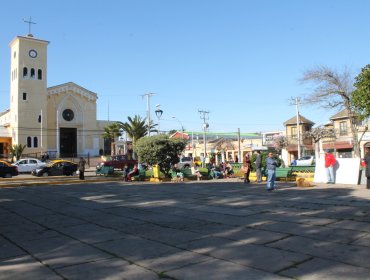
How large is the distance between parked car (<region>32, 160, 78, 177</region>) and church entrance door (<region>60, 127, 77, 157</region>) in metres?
30.5

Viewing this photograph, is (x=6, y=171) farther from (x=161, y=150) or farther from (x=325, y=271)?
(x=325, y=271)

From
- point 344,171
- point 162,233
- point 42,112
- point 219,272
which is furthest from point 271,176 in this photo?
point 42,112

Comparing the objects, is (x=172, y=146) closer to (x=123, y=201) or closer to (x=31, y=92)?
(x=123, y=201)

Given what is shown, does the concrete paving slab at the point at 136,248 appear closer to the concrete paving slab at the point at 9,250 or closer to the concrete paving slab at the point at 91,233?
the concrete paving slab at the point at 91,233

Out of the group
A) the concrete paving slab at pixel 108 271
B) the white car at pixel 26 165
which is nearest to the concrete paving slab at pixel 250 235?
the concrete paving slab at pixel 108 271

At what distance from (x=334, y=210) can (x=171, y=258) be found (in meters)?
5.27

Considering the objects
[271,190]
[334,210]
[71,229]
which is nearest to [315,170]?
[271,190]

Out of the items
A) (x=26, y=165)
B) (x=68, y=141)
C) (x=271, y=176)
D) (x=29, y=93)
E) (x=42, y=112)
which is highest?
(x=29, y=93)

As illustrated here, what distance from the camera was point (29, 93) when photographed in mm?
58969

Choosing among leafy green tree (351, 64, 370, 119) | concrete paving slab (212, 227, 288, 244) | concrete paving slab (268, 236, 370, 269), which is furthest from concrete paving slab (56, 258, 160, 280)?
leafy green tree (351, 64, 370, 119)

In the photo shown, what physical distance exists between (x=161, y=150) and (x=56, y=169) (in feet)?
41.5

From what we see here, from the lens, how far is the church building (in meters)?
58.4

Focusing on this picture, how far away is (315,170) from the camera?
17922 mm

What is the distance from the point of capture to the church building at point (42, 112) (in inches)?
2298
